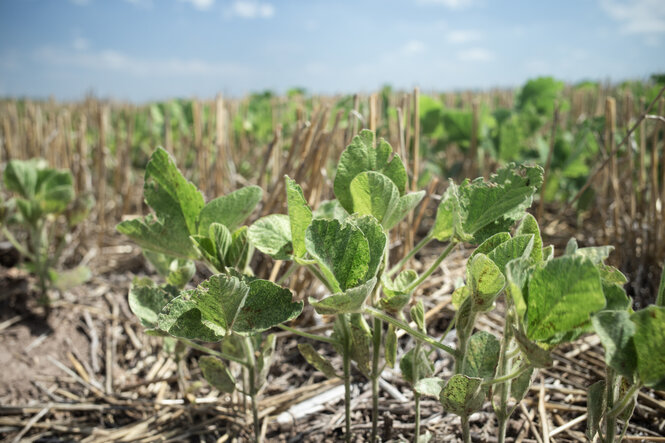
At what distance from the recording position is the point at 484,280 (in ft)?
1.52

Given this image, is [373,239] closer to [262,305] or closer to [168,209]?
[262,305]

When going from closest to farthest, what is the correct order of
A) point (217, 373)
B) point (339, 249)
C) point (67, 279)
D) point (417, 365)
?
point (339, 249) < point (417, 365) < point (217, 373) < point (67, 279)

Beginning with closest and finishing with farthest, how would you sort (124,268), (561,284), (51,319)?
(561,284)
(51,319)
(124,268)

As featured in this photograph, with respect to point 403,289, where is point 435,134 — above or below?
above

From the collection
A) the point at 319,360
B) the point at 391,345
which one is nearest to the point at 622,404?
the point at 391,345

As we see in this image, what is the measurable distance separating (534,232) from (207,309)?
0.36 m

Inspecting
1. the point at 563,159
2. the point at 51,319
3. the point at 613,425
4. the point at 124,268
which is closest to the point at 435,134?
the point at 563,159

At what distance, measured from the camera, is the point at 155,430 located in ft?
3.17

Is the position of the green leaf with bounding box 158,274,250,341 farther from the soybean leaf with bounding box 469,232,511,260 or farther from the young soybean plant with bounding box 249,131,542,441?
the soybean leaf with bounding box 469,232,511,260

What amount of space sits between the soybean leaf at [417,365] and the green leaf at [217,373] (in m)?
0.26

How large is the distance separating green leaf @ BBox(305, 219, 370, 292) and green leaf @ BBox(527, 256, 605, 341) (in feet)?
0.54

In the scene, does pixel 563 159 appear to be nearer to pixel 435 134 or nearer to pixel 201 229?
pixel 435 134

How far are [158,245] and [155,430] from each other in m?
0.51

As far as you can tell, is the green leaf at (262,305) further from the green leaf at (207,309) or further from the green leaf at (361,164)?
the green leaf at (361,164)
